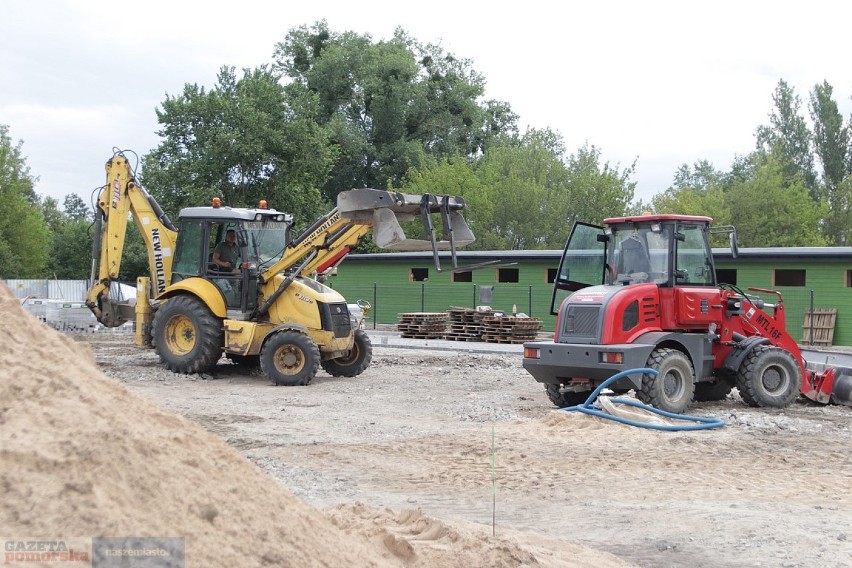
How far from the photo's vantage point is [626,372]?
508 inches

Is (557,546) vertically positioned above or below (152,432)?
below

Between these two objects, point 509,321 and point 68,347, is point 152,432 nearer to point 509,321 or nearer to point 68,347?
point 68,347

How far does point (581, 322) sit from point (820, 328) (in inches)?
720

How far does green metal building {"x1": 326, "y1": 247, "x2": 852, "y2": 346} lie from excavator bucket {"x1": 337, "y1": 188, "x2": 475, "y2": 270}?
7.90 metres

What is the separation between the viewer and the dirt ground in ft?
24.1

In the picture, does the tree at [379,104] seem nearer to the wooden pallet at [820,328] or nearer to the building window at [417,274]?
the building window at [417,274]

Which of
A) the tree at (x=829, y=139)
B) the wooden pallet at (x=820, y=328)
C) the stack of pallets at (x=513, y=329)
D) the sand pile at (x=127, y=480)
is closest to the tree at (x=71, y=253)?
the stack of pallets at (x=513, y=329)

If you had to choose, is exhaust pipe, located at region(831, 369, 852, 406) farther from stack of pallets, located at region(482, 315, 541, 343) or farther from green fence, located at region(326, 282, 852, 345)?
stack of pallets, located at region(482, 315, 541, 343)

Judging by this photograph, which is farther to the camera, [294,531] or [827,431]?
[827,431]

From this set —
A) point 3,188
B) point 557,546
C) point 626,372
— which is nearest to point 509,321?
point 626,372

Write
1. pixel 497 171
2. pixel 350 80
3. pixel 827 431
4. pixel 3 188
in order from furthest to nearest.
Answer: pixel 350 80, pixel 497 171, pixel 3 188, pixel 827 431

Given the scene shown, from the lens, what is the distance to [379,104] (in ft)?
204

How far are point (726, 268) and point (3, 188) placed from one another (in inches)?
1480

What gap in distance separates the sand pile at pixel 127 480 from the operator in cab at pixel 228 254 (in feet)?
40.6
